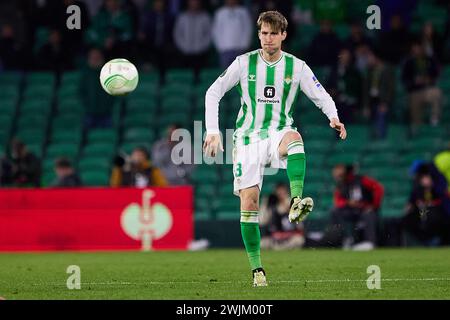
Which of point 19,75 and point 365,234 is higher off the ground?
point 19,75

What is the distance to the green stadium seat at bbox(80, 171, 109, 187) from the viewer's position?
2145cm

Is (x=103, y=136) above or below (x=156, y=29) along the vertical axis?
below

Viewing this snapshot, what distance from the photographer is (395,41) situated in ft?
74.5

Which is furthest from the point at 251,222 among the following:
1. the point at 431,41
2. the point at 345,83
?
the point at 431,41

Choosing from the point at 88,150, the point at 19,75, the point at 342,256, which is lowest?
the point at 342,256

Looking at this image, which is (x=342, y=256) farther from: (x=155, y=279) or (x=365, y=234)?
(x=155, y=279)

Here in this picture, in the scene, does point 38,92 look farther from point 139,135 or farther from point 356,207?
point 356,207

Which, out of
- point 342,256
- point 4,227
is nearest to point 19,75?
point 4,227

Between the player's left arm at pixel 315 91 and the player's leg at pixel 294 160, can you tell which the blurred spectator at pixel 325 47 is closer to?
the player's left arm at pixel 315 91

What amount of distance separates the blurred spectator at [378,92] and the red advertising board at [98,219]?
452 cm

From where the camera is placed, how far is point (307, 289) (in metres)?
10.1

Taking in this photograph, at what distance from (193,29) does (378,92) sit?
3788mm
